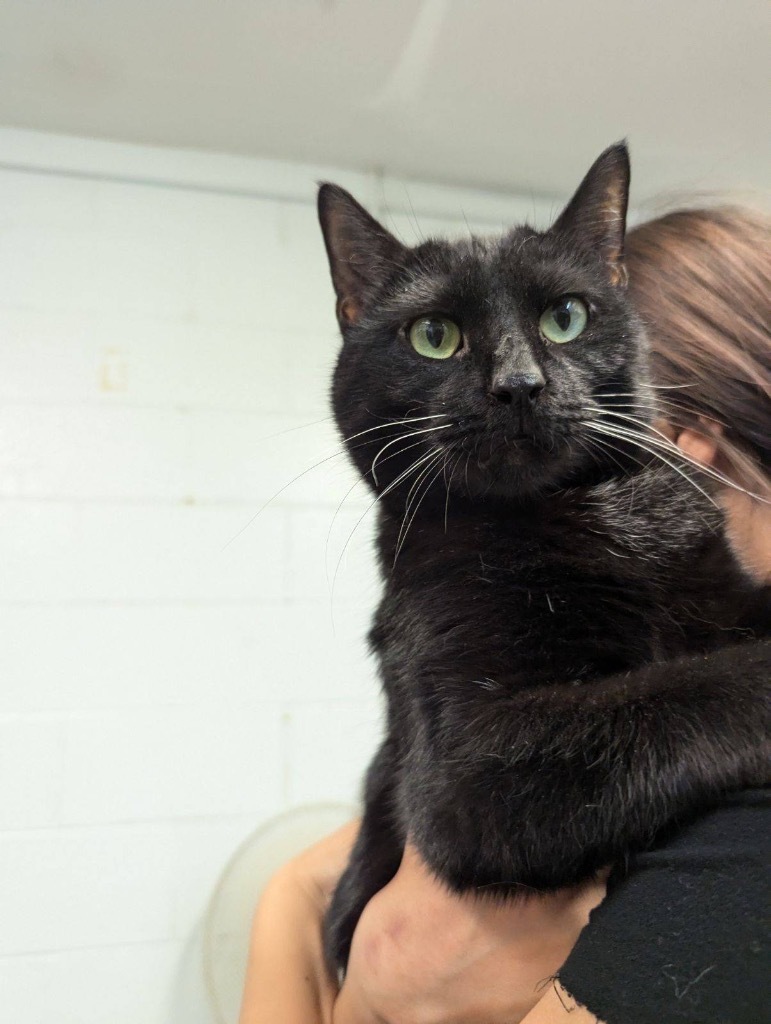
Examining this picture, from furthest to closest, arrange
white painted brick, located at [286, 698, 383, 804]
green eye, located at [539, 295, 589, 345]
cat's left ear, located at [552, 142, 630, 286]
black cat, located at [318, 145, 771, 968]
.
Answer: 1. white painted brick, located at [286, 698, 383, 804]
2. cat's left ear, located at [552, 142, 630, 286]
3. green eye, located at [539, 295, 589, 345]
4. black cat, located at [318, 145, 771, 968]

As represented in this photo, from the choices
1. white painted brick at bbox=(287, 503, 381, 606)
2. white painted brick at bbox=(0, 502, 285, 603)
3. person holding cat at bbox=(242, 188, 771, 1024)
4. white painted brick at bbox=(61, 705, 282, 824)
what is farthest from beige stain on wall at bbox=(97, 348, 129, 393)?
person holding cat at bbox=(242, 188, 771, 1024)

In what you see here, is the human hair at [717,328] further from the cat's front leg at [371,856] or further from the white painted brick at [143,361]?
the white painted brick at [143,361]

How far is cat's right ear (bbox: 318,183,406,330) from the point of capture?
109 cm

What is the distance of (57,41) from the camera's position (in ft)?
5.59

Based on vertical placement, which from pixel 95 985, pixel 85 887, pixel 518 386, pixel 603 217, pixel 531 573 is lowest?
pixel 95 985

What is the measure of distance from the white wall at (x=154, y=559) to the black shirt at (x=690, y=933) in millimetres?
1331

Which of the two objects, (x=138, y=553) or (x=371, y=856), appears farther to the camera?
(x=138, y=553)

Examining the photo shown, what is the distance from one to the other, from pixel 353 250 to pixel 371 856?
0.84 meters

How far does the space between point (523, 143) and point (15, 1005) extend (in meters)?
2.57

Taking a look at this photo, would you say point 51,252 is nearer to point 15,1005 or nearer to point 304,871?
point 304,871

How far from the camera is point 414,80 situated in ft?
6.07

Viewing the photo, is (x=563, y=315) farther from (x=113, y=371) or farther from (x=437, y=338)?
(x=113, y=371)

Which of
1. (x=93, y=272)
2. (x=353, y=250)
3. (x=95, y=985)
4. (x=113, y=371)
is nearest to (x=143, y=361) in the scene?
(x=113, y=371)

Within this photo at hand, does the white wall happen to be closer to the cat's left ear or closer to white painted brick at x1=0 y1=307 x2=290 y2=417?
white painted brick at x1=0 y1=307 x2=290 y2=417
